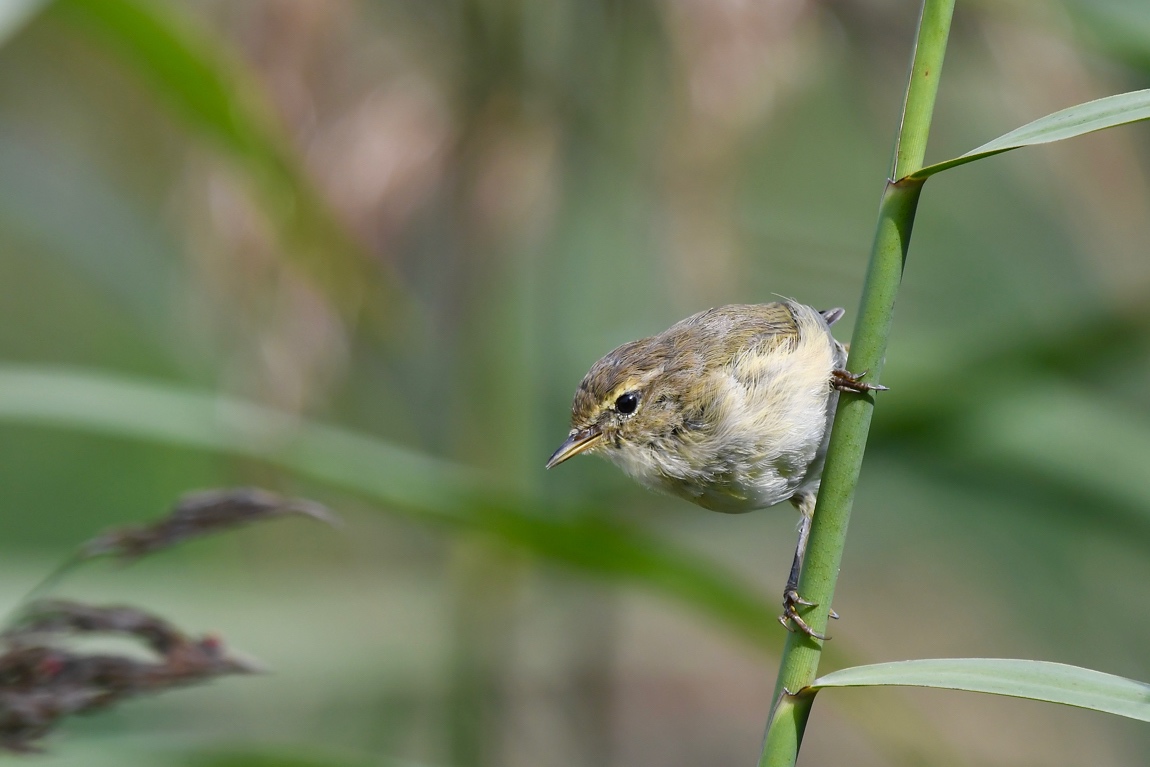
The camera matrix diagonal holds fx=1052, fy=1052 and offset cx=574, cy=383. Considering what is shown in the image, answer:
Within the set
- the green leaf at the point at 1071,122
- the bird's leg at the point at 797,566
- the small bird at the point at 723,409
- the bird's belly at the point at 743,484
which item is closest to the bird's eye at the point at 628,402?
the small bird at the point at 723,409

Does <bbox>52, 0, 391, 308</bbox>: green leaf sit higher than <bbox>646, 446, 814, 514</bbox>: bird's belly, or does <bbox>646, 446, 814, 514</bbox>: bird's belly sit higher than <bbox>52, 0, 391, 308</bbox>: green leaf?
<bbox>52, 0, 391, 308</bbox>: green leaf

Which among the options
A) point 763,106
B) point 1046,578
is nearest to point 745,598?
point 763,106

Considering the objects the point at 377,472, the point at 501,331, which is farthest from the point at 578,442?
the point at 501,331

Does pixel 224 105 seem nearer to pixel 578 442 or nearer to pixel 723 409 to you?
pixel 578 442

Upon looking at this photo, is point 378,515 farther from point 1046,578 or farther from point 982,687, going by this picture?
point 982,687

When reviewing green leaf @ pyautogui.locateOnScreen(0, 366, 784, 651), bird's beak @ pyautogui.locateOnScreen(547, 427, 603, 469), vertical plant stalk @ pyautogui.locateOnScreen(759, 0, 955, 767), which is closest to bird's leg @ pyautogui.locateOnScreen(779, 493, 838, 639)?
green leaf @ pyautogui.locateOnScreen(0, 366, 784, 651)

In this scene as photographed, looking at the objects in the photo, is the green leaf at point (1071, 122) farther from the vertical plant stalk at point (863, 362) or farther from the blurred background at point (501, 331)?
the blurred background at point (501, 331)

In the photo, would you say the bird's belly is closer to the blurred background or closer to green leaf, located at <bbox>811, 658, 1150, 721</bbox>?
the blurred background
